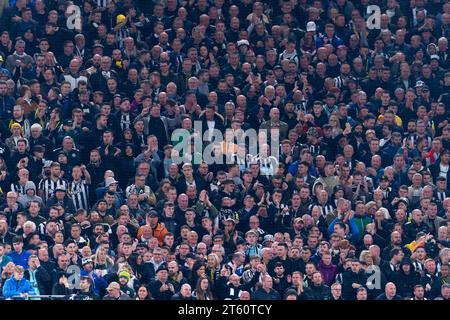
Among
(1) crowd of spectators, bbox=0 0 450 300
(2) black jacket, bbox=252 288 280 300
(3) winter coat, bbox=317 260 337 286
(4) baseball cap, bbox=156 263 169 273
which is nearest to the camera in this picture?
(2) black jacket, bbox=252 288 280 300

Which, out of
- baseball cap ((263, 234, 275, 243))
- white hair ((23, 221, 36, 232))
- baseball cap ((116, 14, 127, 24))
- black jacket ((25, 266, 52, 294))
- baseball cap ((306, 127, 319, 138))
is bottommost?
black jacket ((25, 266, 52, 294))

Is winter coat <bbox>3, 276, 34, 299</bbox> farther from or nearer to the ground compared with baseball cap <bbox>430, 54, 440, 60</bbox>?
nearer to the ground

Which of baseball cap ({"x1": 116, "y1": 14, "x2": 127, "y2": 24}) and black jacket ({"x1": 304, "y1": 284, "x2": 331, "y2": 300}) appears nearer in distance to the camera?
black jacket ({"x1": 304, "y1": 284, "x2": 331, "y2": 300})

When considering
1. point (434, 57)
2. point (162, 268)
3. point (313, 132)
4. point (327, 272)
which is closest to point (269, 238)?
point (327, 272)

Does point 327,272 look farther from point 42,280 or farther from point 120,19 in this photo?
point 120,19

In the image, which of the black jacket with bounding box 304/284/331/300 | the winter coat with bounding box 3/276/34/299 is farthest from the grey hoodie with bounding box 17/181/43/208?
the black jacket with bounding box 304/284/331/300

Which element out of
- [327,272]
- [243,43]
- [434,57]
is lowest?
[327,272]

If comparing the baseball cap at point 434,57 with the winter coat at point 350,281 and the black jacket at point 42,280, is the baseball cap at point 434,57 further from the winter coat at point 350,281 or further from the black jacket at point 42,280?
the black jacket at point 42,280

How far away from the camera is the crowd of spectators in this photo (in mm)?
23062

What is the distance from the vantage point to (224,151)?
2566 cm

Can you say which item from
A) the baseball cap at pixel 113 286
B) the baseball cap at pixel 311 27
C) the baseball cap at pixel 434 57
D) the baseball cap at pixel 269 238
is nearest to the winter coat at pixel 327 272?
the baseball cap at pixel 269 238

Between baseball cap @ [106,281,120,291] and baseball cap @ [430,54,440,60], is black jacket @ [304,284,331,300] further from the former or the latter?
baseball cap @ [430,54,440,60]

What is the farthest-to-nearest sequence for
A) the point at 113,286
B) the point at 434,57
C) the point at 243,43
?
the point at 434,57 → the point at 243,43 → the point at 113,286

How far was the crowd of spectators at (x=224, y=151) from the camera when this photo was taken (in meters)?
23.1
